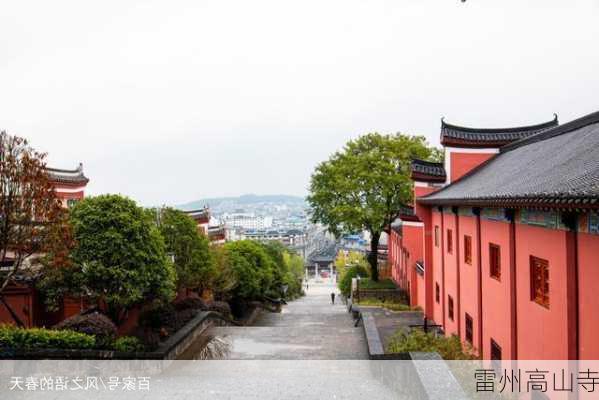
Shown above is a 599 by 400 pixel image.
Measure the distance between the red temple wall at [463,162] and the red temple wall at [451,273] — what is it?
3847 mm

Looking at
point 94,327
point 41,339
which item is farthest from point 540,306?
point 41,339

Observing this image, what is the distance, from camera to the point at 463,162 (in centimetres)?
2152

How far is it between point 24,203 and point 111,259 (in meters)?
2.63

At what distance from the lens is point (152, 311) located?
622 inches

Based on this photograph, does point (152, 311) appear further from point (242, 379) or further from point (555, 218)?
point (555, 218)

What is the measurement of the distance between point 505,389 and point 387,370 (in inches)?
88.2

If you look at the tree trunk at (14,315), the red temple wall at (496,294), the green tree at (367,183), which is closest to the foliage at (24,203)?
the tree trunk at (14,315)

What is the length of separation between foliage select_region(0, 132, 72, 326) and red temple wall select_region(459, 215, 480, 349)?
394 inches

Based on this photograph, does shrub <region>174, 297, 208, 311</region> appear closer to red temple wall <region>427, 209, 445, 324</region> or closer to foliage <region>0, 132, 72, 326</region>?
foliage <region>0, 132, 72, 326</region>

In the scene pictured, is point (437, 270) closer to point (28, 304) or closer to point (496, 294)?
point (496, 294)

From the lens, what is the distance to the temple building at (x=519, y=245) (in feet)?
24.4

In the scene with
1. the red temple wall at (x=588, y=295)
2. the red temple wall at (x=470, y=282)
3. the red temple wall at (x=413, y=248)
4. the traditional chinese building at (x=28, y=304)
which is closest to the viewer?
the red temple wall at (x=588, y=295)

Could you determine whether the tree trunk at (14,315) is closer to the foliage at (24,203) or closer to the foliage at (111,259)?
the foliage at (111,259)

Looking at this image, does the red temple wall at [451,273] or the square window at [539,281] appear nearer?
the square window at [539,281]
